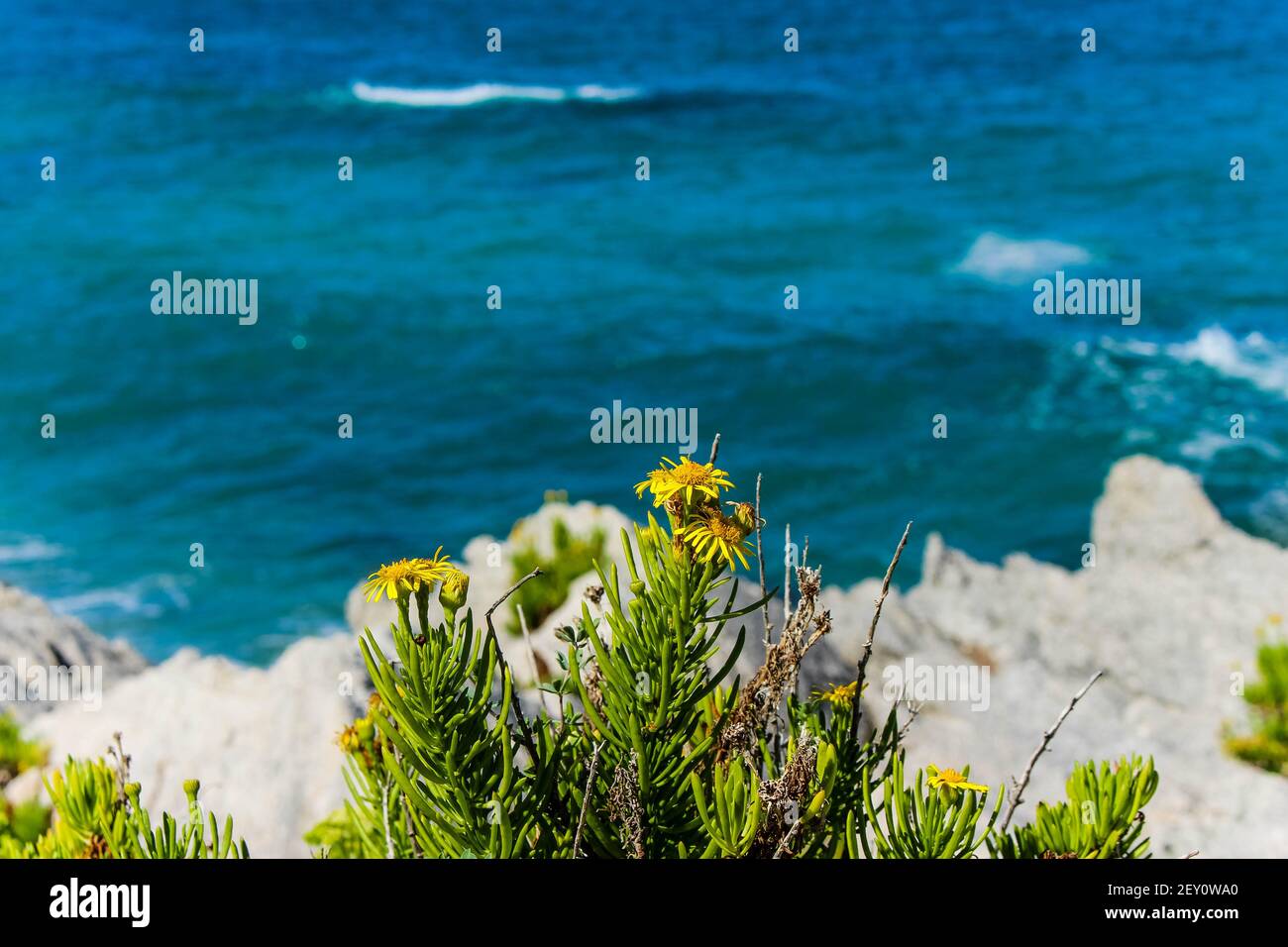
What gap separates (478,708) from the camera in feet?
7.32

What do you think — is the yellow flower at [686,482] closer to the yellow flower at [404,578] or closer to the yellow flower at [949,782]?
the yellow flower at [404,578]

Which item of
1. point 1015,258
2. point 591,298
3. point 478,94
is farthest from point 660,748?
point 478,94

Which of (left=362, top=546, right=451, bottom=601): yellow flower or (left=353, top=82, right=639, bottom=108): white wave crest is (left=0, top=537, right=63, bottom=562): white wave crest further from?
(left=353, top=82, right=639, bottom=108): white wave crest

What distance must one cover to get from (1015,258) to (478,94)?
2050cm

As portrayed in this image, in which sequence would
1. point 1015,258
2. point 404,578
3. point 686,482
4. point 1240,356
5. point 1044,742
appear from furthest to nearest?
point 1015,258
point 1240,356
point 1044,742
point 686,482
point 404,578

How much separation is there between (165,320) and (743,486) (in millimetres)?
13929

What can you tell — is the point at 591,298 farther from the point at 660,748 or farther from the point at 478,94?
the point at 660,748

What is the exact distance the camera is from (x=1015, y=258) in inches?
1162

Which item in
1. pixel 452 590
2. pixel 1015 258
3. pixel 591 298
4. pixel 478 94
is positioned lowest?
pixel 452 590

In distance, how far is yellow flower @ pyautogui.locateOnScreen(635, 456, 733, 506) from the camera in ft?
7.50

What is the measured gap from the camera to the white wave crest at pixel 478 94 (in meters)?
41.3

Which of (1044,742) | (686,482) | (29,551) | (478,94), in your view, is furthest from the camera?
(478,94)

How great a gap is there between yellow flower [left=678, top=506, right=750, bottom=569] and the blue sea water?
17.5 meters
